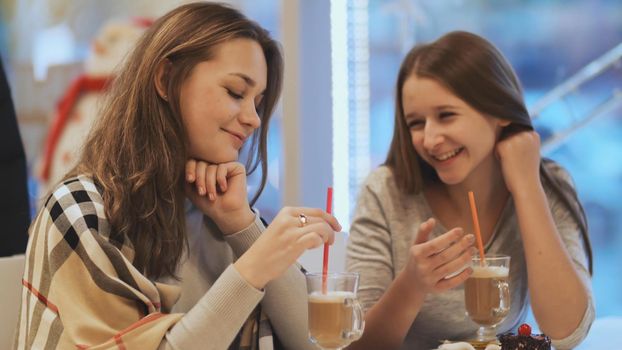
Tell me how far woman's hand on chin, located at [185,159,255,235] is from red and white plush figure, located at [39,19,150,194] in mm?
2553

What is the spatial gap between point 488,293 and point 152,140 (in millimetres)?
779

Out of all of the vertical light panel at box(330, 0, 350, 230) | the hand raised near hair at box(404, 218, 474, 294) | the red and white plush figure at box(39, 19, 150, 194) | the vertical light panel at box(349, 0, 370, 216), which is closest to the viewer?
the hand raised near hair at box(404, 218, 474, 294)

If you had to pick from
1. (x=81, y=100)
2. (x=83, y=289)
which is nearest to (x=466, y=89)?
(x=83, y=289)

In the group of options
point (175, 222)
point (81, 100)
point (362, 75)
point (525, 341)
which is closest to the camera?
point (525, 341)

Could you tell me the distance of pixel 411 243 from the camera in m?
2.25

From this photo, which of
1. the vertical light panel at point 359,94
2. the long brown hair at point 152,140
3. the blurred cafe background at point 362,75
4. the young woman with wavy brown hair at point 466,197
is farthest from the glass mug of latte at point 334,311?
the vertical light panel at point 359,94

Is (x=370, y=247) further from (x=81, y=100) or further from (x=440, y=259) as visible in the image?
(x=81, y=100)

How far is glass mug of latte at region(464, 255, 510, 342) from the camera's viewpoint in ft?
5.54

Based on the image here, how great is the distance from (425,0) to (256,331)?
2.78 meters

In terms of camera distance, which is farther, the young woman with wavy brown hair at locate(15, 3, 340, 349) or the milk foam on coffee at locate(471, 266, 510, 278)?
the milk foam on coffee at locate(471, 266, 510, 278)

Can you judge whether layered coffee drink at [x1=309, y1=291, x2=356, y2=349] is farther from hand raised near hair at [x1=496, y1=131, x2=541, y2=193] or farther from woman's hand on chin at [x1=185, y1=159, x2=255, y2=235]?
hand raised near hair at [x1=496, y1=131, x2=541, y2=193]

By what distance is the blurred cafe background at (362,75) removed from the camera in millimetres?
3607

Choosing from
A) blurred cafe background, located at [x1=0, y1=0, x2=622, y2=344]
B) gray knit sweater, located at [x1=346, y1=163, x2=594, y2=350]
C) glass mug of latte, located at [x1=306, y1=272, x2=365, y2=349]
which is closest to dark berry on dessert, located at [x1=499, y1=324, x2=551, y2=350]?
glass mug of latte, located at [x1=306, y1=272, x2=365, y2=349]

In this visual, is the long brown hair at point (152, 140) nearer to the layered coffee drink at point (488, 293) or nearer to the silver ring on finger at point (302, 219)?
the silver ring on finger at point (302, 219)
